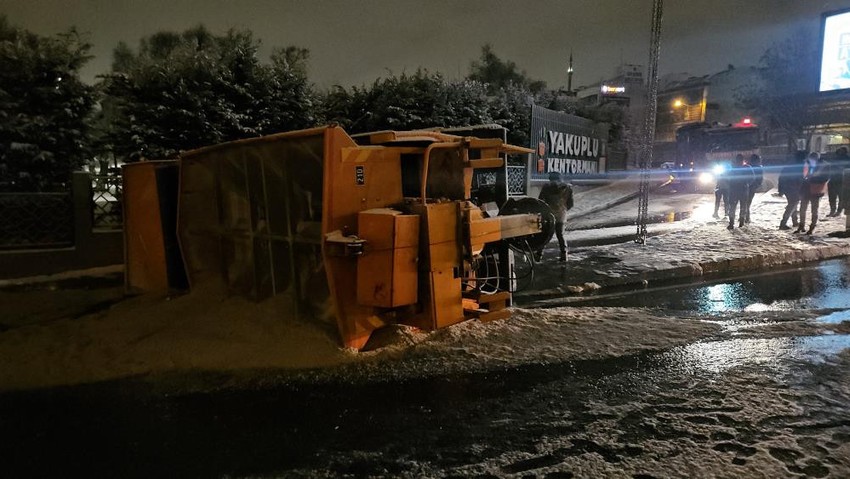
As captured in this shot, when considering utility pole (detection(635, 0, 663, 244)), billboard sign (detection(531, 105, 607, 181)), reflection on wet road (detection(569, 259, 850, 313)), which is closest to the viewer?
reflection on wet road (detection(569, 259, 850, 313))

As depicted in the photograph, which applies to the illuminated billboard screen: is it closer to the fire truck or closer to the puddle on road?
the fire truck

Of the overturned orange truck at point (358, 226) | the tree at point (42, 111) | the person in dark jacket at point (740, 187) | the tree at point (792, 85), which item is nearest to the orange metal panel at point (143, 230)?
the overturned orange truck at point (358, 226)

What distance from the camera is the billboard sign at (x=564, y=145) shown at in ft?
50.9

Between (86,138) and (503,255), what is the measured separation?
8.63m

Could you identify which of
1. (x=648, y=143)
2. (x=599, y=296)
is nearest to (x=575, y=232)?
(x=648, y=143)

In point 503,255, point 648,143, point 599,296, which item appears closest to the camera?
point 503,255

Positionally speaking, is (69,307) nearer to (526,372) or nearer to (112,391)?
(112,391)

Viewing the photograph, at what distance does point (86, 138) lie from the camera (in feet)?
32.2

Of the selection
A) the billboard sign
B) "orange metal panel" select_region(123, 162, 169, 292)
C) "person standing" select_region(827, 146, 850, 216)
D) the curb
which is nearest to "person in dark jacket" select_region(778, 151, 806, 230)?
"person standing" select_region(827, 146, 850, 216)

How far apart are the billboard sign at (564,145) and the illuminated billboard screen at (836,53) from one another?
9494 mm

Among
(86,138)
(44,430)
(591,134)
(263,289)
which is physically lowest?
(44,430)

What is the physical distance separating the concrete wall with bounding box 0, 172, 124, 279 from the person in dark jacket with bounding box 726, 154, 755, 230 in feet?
41.7

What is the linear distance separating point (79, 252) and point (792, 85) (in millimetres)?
31225

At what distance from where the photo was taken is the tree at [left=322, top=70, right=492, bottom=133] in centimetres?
1306
